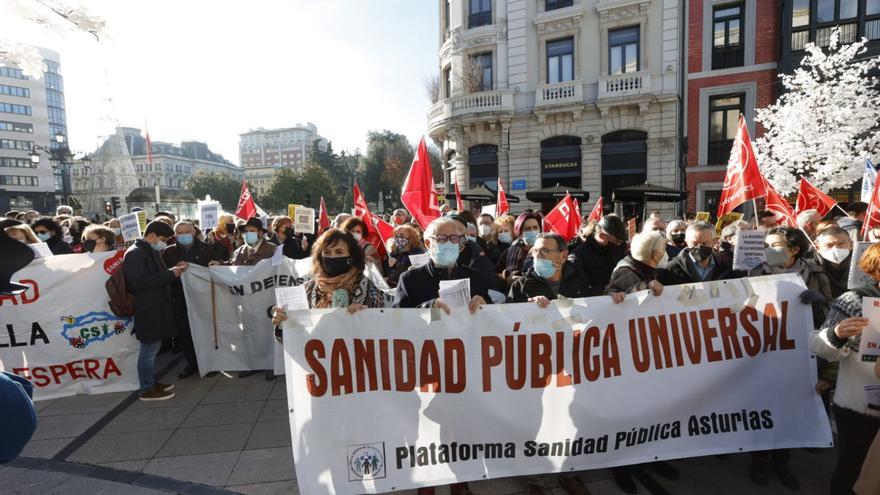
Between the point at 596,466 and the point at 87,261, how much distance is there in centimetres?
532

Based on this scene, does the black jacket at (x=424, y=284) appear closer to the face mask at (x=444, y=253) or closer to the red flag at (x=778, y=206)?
the face mask at (x=444, y=253)

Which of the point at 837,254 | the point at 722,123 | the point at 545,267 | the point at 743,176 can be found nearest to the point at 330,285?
the point at 545,267

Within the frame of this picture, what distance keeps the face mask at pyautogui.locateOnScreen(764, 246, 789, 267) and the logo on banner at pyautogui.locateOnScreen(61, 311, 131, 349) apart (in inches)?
248

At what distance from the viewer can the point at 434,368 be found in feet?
9.69

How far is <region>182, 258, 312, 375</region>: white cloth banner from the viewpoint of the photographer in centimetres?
553

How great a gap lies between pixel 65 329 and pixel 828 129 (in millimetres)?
16926

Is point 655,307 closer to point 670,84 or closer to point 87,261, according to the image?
point 87,261

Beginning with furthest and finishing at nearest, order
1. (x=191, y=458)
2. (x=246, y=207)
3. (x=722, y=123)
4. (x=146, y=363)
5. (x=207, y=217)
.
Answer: (x=722, y=123) < (x=246, y=207) < (x=207, y=217) < (x=146, y=363) < (x=191, y=458)

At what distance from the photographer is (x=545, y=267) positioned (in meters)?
3.38

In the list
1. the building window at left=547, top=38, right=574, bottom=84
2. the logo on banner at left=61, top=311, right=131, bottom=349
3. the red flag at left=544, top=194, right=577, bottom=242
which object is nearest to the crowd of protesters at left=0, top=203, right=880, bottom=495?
the logo on banner at left=61, top=311, right=131, bottom=349

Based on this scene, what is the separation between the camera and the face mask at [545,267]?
337 centimetres

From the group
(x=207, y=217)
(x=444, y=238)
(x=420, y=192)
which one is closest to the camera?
(x=444, y=238)

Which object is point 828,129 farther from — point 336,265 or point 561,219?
point 336,265

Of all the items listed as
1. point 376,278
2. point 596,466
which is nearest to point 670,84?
point 376,278
